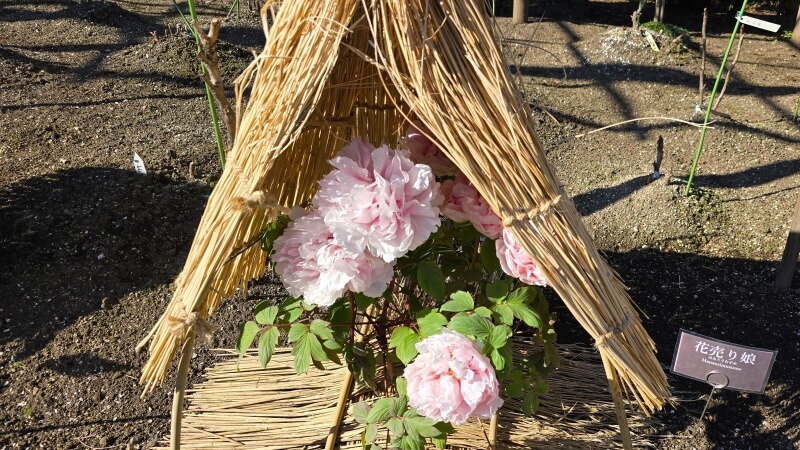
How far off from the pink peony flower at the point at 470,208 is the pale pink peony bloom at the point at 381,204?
10cm

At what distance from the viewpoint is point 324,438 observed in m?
1.55

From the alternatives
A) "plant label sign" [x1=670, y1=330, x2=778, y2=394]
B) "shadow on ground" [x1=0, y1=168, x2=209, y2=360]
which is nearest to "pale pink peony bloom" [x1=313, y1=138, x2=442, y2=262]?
"plant label sign" [x1=670, y1=330, x2=778, y2=394]

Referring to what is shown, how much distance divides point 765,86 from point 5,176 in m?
3.78

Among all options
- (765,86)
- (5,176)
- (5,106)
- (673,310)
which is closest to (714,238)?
(673,310)

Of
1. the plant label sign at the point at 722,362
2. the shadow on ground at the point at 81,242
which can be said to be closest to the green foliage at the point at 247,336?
the plant label sign at the point at 722,362

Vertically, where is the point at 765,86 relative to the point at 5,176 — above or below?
above

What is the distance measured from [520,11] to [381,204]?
3648 mm

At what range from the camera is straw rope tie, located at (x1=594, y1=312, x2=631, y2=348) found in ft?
3.07

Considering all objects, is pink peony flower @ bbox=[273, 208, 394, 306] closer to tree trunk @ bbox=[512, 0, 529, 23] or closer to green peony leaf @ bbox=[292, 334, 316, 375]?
green peony leaf @ bbox=[292, 334, 316, 375]

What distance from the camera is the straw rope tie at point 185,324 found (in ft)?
3.13

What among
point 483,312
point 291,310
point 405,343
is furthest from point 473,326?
point 291,310

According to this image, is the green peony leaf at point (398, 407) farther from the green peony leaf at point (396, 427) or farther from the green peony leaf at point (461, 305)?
the green peony leaf at point (461, 305)

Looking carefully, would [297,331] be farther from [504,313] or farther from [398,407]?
[504,313]

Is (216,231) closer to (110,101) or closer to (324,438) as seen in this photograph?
(324,438)
